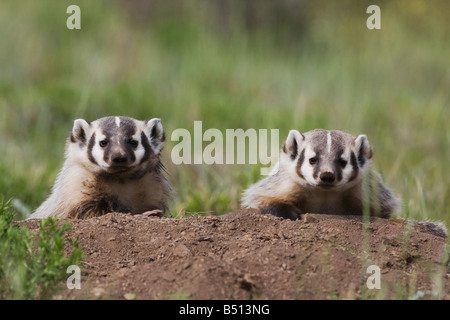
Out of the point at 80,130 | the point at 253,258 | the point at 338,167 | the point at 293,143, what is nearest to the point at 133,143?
the point at 80,130

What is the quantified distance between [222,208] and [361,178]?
1.64 m

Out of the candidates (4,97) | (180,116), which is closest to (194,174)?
(180,116)

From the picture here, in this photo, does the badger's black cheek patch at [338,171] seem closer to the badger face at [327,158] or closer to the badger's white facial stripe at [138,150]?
the badger face at [327,158]

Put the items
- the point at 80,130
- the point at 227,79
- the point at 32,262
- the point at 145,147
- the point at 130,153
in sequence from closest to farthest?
the point at 32,262
the point at 130,153
the point at 145,147
the point at 80,130
the point at 227,79

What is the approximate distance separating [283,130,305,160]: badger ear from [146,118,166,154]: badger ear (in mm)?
912

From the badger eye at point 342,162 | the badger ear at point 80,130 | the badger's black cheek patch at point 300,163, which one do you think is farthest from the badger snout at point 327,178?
the badger ear at point 80,130

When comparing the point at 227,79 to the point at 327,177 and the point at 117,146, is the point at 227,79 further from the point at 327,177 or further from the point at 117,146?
the point at 327,177

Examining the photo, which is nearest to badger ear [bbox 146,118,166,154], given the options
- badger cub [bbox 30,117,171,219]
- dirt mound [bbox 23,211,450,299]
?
badger cub [bbox 30,117,171,219]

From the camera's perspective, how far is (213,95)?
11.2m

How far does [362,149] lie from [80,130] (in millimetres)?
1994

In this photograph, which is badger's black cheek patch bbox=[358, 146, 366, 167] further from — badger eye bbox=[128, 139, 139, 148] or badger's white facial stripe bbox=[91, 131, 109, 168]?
badger's white facial stripe bbox=[91, 131, 109, 168]

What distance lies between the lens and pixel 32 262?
12.8ft

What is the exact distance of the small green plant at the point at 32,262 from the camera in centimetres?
371
